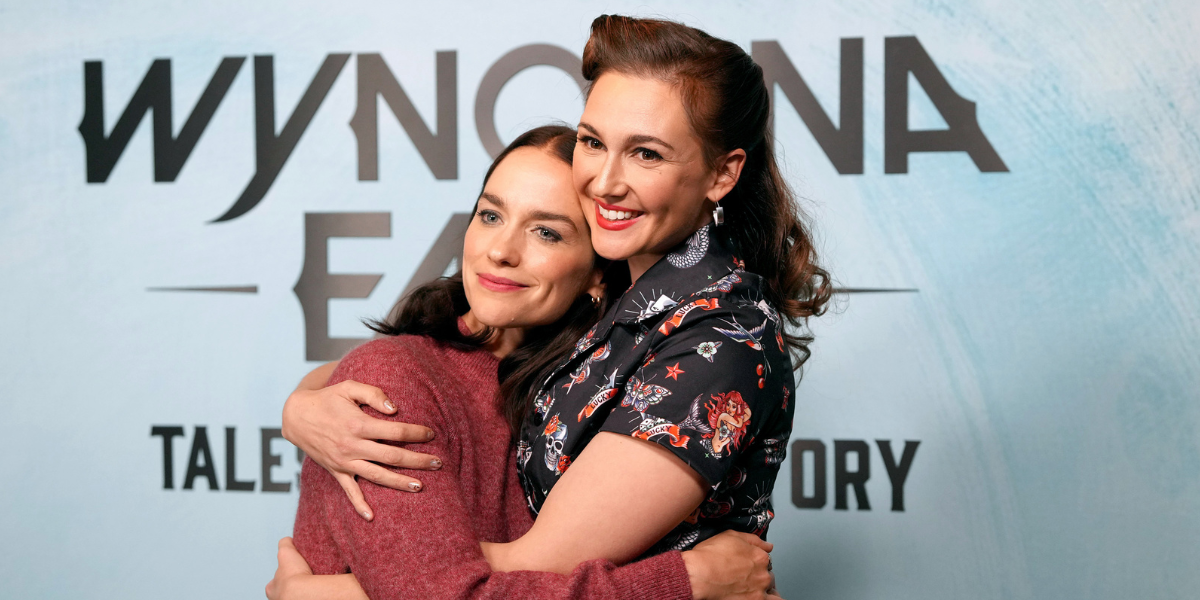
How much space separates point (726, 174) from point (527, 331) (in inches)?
17.9

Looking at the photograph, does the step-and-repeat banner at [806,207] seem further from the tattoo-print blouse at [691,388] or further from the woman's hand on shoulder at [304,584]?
the woman's hand on shoulder at [304,584]

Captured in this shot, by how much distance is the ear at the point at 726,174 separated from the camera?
1.41m

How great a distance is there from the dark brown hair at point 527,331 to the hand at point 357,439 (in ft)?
0.76

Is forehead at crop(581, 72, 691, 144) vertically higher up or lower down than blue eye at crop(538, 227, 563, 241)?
higher up

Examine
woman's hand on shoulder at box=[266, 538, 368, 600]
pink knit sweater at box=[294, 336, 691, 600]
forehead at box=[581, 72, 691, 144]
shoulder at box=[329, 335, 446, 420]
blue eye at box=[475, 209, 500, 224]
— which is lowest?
woman's hand on shoulder at box=[266, 538, 368, 600]

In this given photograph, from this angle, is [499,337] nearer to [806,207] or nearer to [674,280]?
[674,280]

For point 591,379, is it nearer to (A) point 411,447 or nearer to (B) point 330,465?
(A) point 411,447

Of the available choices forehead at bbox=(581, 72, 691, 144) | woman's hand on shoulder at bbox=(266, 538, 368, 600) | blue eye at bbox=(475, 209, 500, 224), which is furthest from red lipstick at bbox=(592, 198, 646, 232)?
woman's hand on shoulder at bbox=(266, 538, 368, 600)

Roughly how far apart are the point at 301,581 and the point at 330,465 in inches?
7.4

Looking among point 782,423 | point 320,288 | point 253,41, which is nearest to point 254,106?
point 253,41

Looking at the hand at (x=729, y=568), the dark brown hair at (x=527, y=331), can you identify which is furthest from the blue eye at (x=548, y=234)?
the hand at (x=729, y=568)

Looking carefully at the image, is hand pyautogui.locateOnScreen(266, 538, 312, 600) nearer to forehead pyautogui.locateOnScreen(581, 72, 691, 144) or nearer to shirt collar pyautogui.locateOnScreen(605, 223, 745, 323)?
shirt collar pyautogui.locateOnScreen(605, 223, 745, 323)

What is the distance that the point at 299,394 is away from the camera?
1491mm

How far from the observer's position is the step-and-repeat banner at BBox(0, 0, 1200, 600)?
7.97 feet
